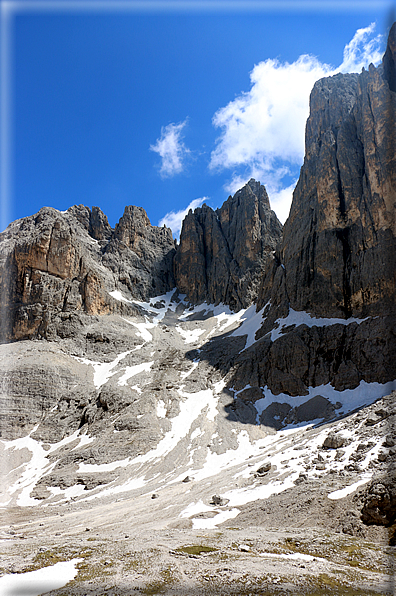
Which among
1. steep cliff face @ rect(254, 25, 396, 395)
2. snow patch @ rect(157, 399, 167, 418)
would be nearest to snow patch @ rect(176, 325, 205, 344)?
steep cliff face @ rect(254, 25, 396, 395)

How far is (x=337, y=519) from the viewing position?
25.0 metres

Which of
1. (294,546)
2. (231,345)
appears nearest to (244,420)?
(231,345)

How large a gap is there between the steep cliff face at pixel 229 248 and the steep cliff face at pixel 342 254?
31184mm

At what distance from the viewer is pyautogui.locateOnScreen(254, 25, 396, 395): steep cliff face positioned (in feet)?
194

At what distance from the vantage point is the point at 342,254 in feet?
231

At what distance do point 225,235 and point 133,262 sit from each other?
36.2 m

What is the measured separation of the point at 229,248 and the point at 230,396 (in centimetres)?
7550

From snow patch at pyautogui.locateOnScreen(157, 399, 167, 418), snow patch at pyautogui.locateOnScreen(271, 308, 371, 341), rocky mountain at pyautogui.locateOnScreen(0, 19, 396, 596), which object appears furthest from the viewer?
snow patch at pyautogui.locateOnScreen(271, 308, 371, 341)

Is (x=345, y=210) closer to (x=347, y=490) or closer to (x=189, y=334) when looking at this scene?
(x=189, y=334)

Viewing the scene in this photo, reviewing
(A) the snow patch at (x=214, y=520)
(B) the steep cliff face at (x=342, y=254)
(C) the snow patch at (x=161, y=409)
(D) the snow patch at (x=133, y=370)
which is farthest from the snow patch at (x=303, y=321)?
(A) the snow patch at (x=214, y=520)

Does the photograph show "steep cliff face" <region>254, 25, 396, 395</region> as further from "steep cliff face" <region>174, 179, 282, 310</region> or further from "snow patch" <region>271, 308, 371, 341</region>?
"steep cliff face" <region>174, 179, 282, 310</region>

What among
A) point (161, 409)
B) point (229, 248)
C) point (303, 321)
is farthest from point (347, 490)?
point (229, 248)

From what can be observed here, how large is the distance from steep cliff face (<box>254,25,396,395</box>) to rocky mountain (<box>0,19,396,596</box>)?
0.36 meters

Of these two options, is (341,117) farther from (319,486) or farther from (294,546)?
(294,546)
